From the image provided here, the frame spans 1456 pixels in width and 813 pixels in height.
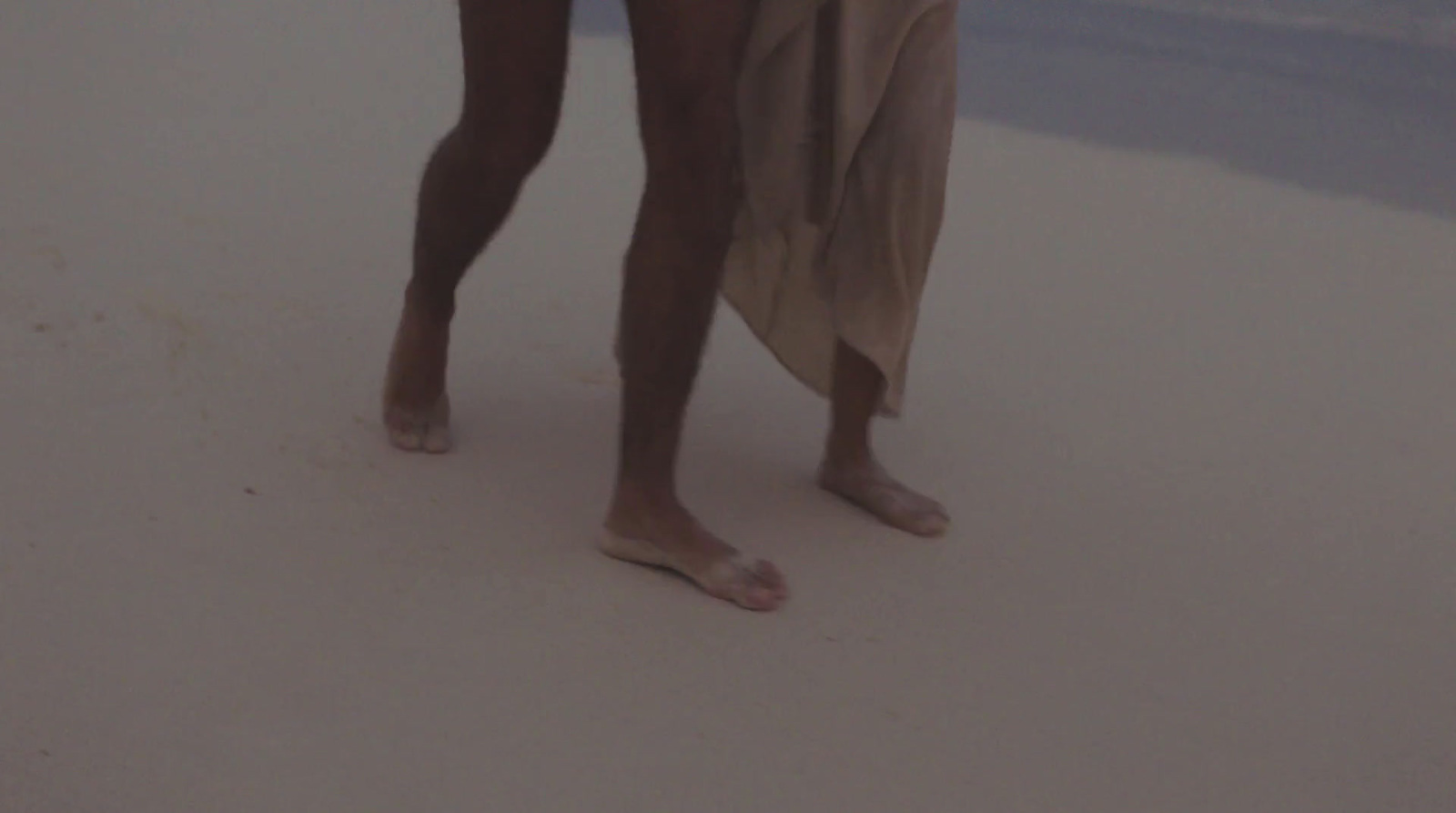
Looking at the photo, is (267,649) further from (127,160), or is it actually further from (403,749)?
(127,160)

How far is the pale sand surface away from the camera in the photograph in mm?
1068

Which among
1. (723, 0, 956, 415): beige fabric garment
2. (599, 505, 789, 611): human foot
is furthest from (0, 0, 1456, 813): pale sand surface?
(723, 0, 956, 415): beige fabric garment

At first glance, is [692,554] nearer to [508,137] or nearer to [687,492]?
[687,492]

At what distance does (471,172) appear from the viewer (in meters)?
1.40

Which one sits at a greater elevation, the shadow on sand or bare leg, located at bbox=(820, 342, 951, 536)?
bare leg, located at bbox=(820, 342, 951, 536)

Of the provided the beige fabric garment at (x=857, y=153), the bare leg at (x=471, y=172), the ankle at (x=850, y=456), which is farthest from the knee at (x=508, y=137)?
the ankle at (x=850, y=456)

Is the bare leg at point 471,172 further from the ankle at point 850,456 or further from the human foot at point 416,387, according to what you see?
the ankle at point 850,456

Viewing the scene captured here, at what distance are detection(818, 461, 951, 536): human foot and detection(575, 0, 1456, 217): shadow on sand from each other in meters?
1.55

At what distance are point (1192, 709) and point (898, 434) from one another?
1.81ft

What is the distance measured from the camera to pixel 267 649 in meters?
1.12

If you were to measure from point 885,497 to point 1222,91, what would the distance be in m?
2.24

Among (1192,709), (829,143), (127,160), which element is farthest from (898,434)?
(127,160)

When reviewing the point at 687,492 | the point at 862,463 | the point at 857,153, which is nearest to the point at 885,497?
the point at 862,463

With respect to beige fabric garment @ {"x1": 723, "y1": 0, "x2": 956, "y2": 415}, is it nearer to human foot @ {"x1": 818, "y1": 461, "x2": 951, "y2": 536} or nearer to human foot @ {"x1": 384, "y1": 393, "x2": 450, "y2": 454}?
human foot @ {"x1": 818, "y1": 461, "x2": 951, "y2": 536}
